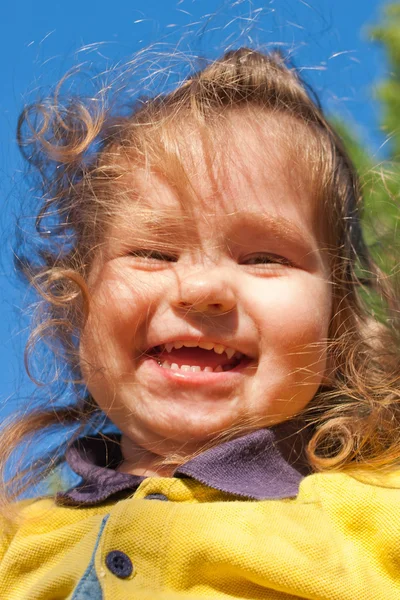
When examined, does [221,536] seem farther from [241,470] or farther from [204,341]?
[204,341]

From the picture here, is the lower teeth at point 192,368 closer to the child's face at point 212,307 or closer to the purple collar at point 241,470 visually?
the child's face at point 212,307

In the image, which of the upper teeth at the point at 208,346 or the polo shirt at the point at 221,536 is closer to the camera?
the polo shirt at the point at 221,536

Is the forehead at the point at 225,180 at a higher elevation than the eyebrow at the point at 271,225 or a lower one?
higher

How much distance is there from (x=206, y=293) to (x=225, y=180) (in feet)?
0.76

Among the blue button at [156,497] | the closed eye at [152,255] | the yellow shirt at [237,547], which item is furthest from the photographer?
the closed eye at [152,255]

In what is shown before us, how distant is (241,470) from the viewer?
1.50 metres

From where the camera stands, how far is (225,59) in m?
1.80

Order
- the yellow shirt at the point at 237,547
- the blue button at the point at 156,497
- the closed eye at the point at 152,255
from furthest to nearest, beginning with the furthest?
the closed eye at the point at 152,255 < the blue button at the point at 156,497 < the yellow shirt at the point at 237,547

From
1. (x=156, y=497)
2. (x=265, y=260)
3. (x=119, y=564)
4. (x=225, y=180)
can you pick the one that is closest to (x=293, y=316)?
(x=265, y=260)

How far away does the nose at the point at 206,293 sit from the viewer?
4.80 feet

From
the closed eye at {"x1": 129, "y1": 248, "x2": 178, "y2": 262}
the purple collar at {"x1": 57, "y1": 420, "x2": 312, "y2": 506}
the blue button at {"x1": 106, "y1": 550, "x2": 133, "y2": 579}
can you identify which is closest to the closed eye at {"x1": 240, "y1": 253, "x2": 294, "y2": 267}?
the closed eye at {"x1": 129, "y1": 248, "x2": 178, "y2": 262}

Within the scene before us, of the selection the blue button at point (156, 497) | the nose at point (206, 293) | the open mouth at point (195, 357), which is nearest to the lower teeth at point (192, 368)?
the open mouth at point (195, 357)

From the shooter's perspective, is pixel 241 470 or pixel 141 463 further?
pixel 141 463

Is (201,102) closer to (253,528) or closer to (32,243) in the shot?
(32,243)
